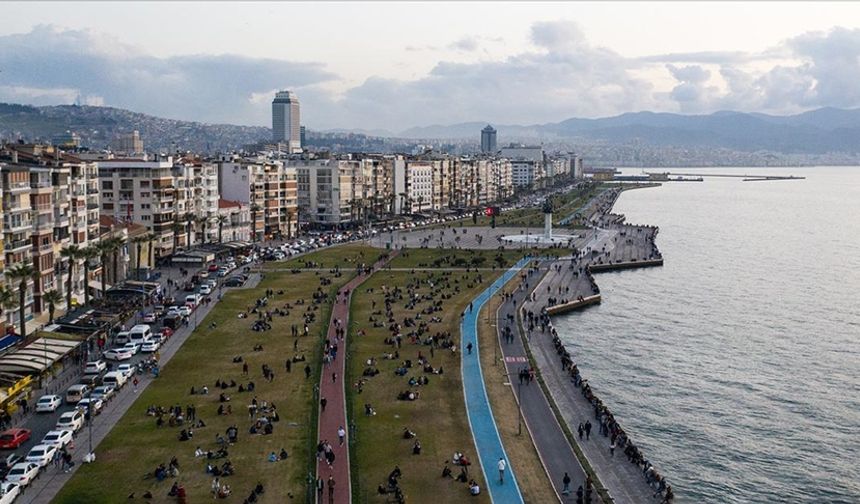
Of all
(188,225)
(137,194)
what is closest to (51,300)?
(137,194)

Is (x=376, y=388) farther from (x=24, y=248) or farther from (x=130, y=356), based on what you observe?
(x=24, y=248)

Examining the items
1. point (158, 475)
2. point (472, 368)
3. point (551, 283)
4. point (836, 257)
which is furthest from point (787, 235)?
point (158, 475)

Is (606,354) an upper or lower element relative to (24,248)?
lower

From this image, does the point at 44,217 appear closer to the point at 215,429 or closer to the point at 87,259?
the point at 87,259

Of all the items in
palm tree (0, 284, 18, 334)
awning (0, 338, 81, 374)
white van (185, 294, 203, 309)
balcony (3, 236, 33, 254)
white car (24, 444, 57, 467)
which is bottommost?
white car (24, 444, 57, 467)

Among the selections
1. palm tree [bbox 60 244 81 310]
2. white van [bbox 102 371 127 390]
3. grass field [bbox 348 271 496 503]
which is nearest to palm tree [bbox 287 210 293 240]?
grass field [bbox 348 271 496 503]

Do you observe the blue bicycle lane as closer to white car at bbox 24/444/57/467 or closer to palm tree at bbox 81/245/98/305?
white car at bbox 24/444/57/467
